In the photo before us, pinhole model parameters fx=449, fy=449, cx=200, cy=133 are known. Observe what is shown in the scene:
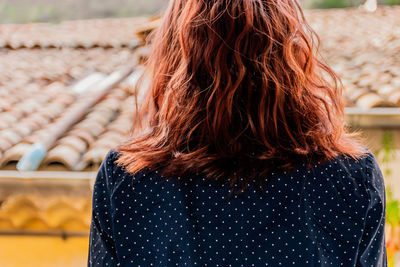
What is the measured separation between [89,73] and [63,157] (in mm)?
2090

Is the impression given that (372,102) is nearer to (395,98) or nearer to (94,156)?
(395,98)

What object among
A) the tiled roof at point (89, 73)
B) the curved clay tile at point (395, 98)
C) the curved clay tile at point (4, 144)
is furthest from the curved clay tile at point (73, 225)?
the curved clay tile at point (395, 98)

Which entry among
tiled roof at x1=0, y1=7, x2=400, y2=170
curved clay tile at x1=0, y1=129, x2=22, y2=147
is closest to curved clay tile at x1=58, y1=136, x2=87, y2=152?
tiled roof at x1=0, y1=7, x2=400, y2=170

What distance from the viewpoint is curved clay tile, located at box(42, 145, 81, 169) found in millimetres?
2508

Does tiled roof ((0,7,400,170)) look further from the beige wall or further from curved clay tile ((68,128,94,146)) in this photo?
the beige wall

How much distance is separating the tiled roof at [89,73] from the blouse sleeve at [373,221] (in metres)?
1.83

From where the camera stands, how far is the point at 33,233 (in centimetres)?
286

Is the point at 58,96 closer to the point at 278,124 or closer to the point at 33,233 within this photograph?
the point at 33,233

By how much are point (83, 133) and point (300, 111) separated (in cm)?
223

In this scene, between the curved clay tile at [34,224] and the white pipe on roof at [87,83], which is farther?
the white pipe on roof at [87,83]

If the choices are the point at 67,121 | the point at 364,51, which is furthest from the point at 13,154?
the point at 364,51

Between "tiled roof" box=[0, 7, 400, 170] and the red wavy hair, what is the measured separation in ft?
5.60

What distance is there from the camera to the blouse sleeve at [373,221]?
932mm

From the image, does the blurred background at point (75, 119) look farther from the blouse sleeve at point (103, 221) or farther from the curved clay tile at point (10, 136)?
the blouse sleeve at point (103, 221)
